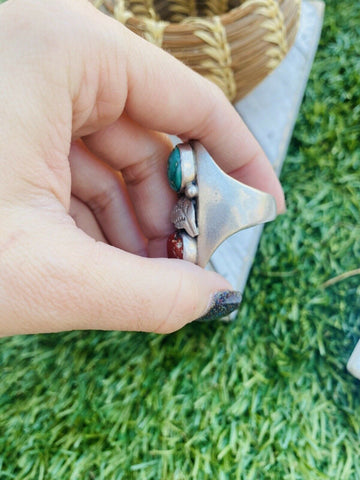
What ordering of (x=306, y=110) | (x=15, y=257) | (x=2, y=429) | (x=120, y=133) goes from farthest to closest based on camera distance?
(x=306, y=110) → (x=2, y=429) → (x=120, y=133) → (x=15, y=257)

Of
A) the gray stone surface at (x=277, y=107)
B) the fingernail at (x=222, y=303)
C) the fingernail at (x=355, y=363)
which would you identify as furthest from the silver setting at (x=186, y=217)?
the fingernail at (x=355, y=363)

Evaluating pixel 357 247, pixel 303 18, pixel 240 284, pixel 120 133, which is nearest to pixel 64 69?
pixel 120 133

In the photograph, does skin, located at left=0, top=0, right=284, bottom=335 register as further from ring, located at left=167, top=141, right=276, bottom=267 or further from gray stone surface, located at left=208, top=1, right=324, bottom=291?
gray stone surface, located at left=208, top=1, right=324, bottom=291

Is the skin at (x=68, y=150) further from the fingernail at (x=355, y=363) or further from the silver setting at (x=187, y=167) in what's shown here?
the fingernail at (x=355, y=363)

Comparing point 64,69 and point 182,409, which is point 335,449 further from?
point 64,69

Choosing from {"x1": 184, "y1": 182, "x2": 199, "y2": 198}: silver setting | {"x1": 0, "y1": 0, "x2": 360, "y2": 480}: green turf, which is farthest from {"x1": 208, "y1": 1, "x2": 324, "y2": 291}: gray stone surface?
{"x1": 184, "y1": 182, "x2": 199, "y2": 198}: silver setting

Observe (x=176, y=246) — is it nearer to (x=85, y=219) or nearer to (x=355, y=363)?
(x=85, y=219)

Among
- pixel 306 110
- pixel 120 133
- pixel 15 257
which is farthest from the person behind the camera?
pixel 306 110

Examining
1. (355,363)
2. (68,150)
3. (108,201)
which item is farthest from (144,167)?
(355,363)
